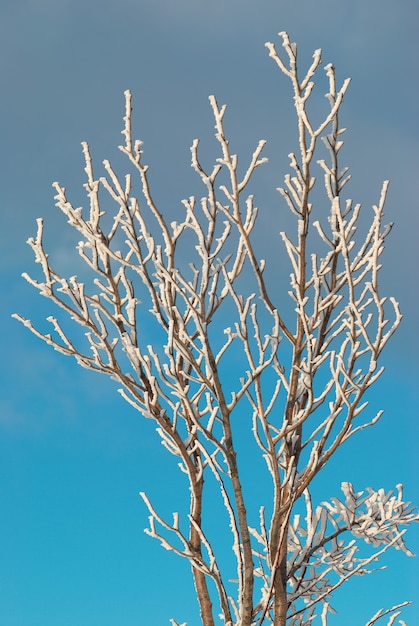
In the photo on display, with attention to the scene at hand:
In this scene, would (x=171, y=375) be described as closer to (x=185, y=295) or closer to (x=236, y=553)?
(x=185, y=295)

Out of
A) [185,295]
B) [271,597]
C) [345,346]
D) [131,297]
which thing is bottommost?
[271,597]

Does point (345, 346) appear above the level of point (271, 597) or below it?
above

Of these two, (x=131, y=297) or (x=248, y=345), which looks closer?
(x=248, y=345)

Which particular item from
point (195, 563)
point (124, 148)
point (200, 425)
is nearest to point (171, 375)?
point (200, 425)

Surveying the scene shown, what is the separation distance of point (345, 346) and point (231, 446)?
66 cm

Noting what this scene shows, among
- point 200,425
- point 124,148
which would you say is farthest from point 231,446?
point 124,148

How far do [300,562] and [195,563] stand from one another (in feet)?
1.61

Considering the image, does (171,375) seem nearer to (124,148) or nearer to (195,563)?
(195,563)

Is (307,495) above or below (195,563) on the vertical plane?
above

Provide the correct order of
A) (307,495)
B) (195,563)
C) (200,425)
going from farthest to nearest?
1. (307,495)
2. (195,563)
3. (200,425)

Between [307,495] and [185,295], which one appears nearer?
[185,295]

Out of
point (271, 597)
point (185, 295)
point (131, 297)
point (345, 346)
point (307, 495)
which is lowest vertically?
point (271, 597)

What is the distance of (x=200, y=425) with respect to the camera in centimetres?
303

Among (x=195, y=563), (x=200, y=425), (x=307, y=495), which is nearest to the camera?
(x=200, y=425)
